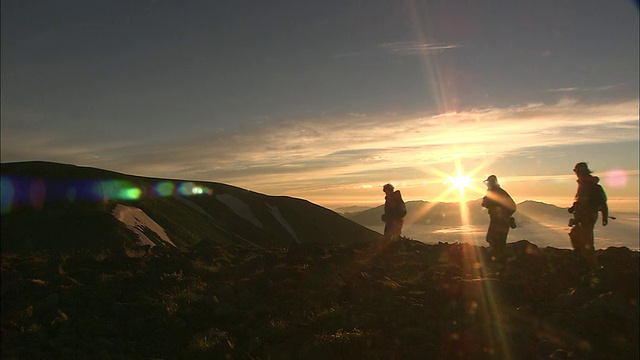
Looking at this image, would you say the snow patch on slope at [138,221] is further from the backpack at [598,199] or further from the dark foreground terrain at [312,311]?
the backpack at [598,199]

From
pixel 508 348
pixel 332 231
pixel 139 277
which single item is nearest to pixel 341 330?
pixel 508 348


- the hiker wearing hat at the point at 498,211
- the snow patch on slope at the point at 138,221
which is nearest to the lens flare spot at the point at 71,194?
the snow patch on slope at the point at 138,221

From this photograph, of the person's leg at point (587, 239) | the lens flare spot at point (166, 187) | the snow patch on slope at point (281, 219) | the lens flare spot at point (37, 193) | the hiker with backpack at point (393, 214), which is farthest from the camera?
the snow patch on slope at point (281, 219)

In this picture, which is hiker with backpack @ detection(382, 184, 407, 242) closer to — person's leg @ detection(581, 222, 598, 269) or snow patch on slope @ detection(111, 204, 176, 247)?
person's leg @ detection(581, 222, 598, 269)

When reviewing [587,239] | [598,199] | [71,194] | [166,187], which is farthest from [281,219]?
[598,199]


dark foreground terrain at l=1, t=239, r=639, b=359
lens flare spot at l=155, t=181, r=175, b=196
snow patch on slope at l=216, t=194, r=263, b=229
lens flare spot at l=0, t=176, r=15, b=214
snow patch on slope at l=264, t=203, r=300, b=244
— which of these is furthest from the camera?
snow patch on slope at l=264, t=203, r=300, b=244

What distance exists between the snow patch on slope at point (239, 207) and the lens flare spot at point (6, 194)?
1225 inches

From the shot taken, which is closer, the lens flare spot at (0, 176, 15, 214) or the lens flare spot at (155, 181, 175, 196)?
the lens flare spot at (0, 176, 15, 214)

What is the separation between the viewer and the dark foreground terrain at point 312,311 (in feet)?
26.6

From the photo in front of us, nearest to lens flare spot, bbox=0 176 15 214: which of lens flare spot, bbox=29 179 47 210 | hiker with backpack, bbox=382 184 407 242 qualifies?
lens flare spot, bbox=29 179 47 210

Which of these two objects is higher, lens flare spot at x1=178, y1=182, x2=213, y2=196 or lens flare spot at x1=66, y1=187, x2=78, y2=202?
lens flare spot at x1=178, y1=182, x2=213, y2=196

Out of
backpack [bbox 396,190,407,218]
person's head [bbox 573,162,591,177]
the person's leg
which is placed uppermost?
person's head [bbox 573,162,591,177]

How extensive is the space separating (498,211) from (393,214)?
5.71 metres

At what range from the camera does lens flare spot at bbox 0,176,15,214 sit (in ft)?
131
